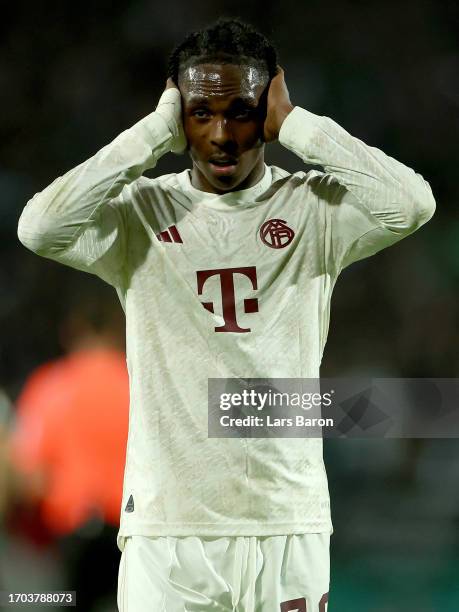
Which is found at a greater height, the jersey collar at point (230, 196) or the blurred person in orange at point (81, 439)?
the jersey collar at point (230, 196)

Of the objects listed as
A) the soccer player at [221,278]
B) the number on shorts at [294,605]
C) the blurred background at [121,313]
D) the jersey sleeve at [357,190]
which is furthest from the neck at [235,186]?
the blurred background at [121,313]

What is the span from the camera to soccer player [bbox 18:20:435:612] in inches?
56.9

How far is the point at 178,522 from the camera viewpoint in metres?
1.45

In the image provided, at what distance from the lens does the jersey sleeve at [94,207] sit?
145 centimetres

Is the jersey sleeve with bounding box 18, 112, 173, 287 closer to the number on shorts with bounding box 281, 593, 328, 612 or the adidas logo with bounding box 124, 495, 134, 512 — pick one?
the adidas logo with bounding box 124, 495, 134, 512

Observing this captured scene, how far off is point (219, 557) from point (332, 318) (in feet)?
4.50

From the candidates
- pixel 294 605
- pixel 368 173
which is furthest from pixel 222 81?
pixel 294 605

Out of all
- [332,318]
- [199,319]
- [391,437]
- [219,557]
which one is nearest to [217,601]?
[219,557]

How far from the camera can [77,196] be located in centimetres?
145

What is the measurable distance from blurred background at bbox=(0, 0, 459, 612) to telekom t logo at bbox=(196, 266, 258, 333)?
1.10m

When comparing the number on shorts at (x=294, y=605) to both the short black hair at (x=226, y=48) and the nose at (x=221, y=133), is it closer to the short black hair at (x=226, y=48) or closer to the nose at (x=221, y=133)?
the nose at (x=221, y=133)

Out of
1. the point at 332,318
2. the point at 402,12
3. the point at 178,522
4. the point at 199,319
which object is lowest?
the point at 178,522

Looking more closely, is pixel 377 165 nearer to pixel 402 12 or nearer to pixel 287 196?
pixel 287 196

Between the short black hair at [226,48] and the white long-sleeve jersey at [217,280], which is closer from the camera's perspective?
the white long-sleeve jersey at [217,280]
